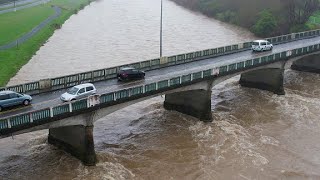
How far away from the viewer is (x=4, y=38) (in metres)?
78.7

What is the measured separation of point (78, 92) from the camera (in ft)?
113

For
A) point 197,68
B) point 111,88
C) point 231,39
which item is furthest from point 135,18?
point 111,88

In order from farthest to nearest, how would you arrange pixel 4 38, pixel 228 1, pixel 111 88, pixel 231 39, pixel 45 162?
pixel 228 1 → pixel 231 39 → pixel 4 38 → pixel 111 88 → pixel 45 162

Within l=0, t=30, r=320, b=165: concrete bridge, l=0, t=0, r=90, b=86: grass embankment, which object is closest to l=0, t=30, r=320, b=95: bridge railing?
l=0, t=30, r=320, b=165: concrete bridge

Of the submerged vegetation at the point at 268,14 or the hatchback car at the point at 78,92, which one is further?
the submerged vegetation at the point at 268,14

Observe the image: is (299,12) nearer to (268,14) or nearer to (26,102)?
(268,14)

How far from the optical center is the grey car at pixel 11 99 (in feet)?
104

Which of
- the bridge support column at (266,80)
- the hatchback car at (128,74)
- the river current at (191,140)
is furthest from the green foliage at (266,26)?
the hatchback car at (128,74)

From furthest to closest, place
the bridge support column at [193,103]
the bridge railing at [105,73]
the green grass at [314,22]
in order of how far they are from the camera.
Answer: the green grass at [314,22]
the bridge support column at [193,103]
the bridge railing at [105,73]

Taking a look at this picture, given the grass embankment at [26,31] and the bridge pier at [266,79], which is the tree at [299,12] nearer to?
the bridge pier at [266,79]

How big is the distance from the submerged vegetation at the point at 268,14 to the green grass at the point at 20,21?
4644cm

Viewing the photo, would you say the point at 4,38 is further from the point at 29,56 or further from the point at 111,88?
the point at 111,88

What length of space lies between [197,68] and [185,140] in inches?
402

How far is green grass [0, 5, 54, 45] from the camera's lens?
8206cm
